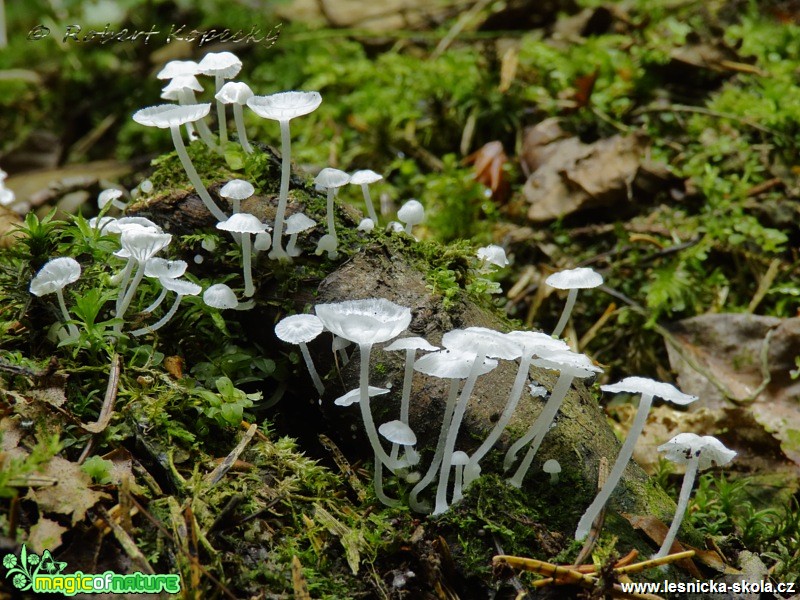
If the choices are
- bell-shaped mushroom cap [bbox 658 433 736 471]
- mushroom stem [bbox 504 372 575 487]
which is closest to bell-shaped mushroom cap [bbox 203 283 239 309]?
mushroom stem [bbox 504 372 575 487]

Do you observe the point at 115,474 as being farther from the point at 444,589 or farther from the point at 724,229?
the point at 724,229

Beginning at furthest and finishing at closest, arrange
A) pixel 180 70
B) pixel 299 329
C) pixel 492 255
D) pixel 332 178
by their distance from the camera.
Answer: pixel 492 255 < pixel 180 70 < pixel 332 178 < pixel 299 329

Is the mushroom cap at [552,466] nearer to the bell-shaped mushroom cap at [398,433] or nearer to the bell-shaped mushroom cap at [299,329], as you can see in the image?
the bell-shaped mushroom cap at [398,433]

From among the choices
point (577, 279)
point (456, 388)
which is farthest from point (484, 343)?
point (577, 279)

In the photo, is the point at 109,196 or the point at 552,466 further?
the point at 109,196

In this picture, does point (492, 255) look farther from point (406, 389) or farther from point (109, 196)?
point (109, 196)

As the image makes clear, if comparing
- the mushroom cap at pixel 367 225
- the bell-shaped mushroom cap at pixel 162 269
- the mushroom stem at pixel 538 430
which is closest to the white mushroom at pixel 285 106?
the mushroom cap at pixel 367 225
